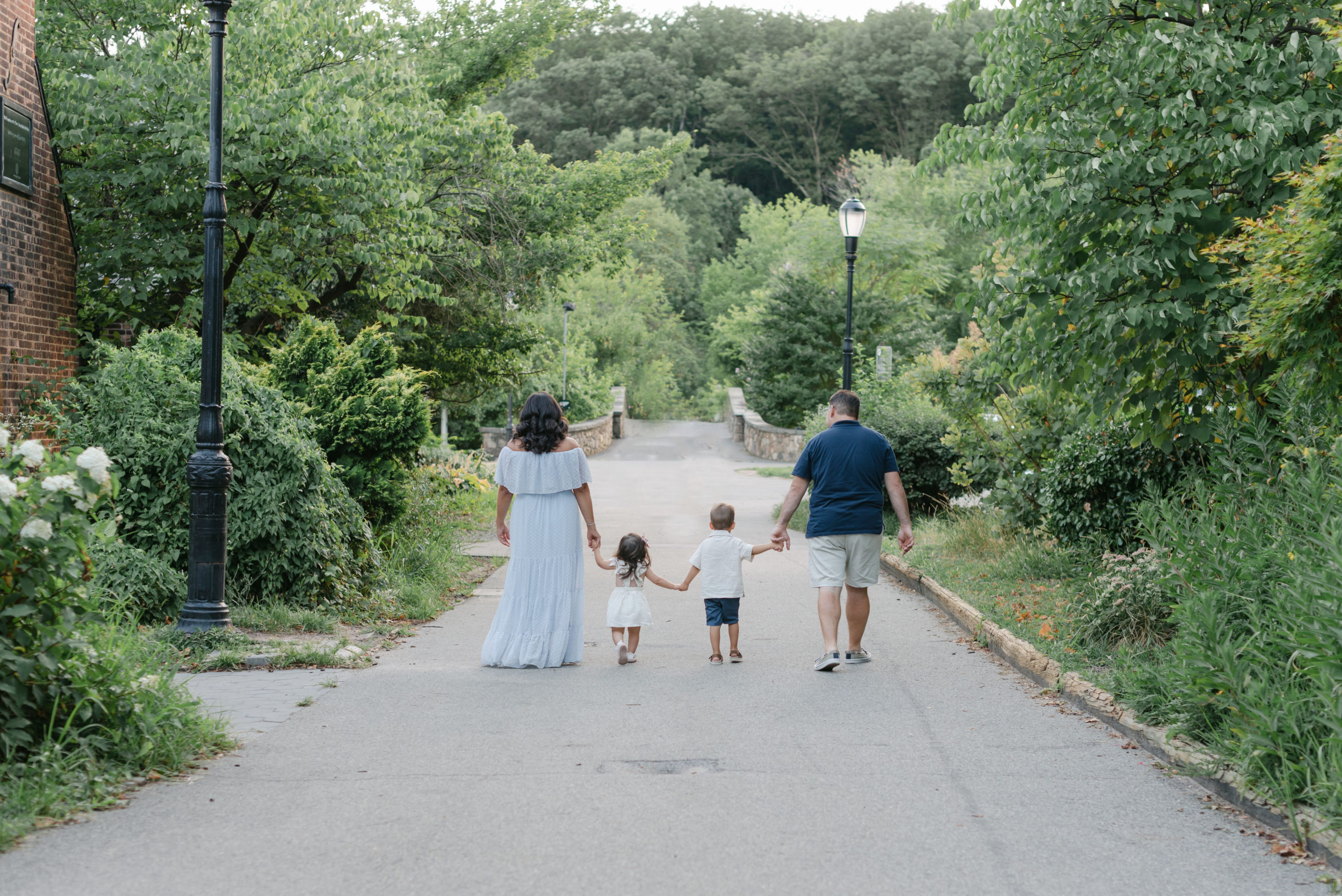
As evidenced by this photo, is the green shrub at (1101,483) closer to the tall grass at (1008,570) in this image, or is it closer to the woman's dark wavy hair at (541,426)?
the tall grass at (1008,570)

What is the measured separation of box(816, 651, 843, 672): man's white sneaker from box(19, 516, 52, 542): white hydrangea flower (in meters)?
4.96

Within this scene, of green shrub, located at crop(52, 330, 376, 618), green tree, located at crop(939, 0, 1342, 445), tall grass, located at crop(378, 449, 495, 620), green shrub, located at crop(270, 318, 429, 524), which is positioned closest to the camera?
green tree, located at crop(939, 0, 1342, 445)

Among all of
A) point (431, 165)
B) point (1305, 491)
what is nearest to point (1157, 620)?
point (1305, 491)

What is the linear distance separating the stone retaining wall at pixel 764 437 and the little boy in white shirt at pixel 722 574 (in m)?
25.9

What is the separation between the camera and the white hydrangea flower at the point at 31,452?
16.3 ft

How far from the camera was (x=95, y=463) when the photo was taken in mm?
5152

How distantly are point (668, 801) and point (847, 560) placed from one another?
356 centimetres

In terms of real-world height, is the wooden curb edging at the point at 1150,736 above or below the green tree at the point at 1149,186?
below

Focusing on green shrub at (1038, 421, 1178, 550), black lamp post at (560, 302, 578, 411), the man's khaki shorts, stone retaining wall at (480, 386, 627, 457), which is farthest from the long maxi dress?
black lamp post at (560, 302, 578, 411)

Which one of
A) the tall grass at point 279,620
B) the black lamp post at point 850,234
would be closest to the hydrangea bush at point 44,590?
the tall grass at point 279,620

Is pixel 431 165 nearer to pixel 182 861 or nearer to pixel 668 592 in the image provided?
pixel 668 592

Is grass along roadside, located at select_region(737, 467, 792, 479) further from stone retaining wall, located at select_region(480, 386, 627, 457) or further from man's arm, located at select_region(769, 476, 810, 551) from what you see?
man's arm, located at select_region(769, 476, 810, 551)

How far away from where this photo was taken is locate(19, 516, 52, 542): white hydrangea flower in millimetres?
4883

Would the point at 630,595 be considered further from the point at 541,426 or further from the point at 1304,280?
the point at 1304,280
